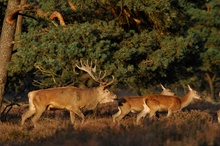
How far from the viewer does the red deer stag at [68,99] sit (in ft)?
48.5

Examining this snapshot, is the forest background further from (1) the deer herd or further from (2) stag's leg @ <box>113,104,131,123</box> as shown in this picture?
(2) stag's leg @ <box>113,104,131,123</box>

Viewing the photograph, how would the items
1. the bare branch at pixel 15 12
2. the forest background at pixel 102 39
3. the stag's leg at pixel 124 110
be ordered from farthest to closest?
the stag's leg at pixel 124 110, the forest background at pixel 102 39, the bare branch at pixel 15 12

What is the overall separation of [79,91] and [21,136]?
14.8ft

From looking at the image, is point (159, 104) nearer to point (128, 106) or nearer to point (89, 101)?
point (128, 106)

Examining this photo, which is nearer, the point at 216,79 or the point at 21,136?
the point at 21,136

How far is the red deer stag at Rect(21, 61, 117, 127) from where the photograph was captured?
→ 48.5ft

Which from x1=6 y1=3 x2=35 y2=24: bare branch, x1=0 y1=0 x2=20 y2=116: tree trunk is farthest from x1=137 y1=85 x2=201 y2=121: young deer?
x1=6 y1=3 x2=35 y2=24: bare branch

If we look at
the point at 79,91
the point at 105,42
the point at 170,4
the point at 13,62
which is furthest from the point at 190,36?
the point at 13,62

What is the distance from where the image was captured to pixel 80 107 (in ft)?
51.8

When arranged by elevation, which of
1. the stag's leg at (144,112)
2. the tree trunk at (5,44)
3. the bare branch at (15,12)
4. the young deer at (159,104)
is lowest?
the stag's leg at (144,112)

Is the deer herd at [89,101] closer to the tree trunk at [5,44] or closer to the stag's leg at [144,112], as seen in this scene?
the stag's leg at [144,112]

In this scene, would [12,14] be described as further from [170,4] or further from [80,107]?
[170,4]

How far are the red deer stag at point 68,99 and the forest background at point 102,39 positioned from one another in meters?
0.71

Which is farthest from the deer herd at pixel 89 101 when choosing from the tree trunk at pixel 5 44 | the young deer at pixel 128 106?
the tree trunk at pixel 5 44
